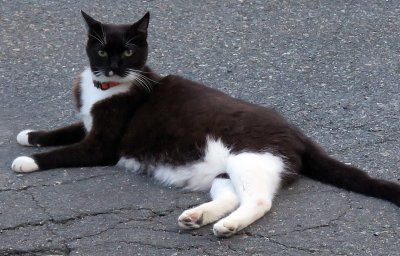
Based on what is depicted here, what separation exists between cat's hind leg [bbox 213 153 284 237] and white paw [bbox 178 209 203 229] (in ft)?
0.43

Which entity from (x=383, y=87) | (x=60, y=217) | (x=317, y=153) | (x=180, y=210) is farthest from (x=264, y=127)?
(x=383, y=87)

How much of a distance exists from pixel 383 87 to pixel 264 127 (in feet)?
6.45

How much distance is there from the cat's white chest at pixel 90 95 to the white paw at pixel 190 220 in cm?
115

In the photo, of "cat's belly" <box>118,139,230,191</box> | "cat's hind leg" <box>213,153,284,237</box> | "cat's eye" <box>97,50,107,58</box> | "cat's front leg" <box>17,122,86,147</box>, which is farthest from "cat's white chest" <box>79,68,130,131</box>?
"cat's hind leg" <box>213,153,284,237</box>

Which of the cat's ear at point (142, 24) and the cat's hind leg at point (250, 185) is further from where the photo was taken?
the cat's ear at point (142, 24)

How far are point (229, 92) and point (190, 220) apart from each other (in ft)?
7.49

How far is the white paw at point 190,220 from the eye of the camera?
158 inches

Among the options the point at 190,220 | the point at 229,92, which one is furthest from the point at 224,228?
the point at 229,92

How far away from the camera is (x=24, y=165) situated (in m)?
4.75

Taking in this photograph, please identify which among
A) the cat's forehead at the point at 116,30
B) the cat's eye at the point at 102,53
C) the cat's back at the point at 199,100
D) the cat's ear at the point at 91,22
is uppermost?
the cat's ear at the point at 91,22

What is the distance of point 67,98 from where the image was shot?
6.07 meters

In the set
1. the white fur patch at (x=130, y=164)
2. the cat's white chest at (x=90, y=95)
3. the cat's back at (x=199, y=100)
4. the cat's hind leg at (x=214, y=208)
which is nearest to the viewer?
the cat's hind leg at (x=214, y=208)

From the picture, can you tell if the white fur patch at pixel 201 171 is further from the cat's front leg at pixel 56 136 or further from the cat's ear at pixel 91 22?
the cat's ear at pixel 91 22

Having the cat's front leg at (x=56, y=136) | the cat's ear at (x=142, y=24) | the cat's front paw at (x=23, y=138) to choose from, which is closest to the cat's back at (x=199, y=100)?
the cat's ear at (x=142, y=24)
